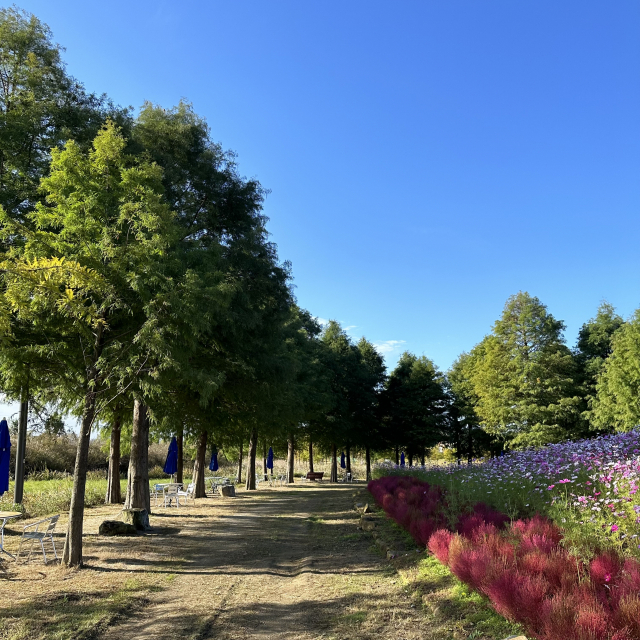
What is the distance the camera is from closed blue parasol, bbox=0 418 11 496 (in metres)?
11.0

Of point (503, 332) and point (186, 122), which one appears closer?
point (186, 122)

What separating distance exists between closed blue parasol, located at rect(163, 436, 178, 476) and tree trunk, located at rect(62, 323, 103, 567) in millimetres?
14145

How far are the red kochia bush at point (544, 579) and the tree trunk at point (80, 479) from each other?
18.5 feet

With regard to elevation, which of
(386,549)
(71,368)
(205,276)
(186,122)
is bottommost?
(386,549)

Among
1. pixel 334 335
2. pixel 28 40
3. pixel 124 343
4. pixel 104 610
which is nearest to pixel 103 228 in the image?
pixel 124 343

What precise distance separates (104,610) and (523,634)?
15.2ft

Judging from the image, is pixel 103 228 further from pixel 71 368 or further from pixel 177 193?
pixel 177 193

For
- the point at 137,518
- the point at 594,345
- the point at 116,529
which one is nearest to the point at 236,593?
the point at 116,529

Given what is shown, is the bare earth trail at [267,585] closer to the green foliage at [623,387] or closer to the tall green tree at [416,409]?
the green foliage at [623,387]

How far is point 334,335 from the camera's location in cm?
3819

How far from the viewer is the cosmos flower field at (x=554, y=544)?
366 cm

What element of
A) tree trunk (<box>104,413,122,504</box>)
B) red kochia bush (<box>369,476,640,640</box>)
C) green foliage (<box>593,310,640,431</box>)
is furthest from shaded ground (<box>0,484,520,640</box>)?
green foliage (<box>593,310,640,431</box>)

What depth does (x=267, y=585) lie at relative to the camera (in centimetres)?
716

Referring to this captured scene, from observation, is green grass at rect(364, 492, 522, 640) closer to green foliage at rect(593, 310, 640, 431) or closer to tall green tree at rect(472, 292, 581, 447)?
green foliage at rect(593, 310, 640, 431)
